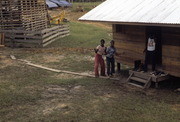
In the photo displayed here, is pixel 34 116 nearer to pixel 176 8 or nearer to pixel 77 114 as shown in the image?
pixel 77 114

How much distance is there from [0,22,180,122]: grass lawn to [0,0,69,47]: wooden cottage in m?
5.79

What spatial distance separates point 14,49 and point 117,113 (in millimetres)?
13150

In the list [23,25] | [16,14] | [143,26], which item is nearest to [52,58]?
[23,25]

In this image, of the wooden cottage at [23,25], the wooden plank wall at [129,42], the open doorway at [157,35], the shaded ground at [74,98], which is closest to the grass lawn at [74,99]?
the shaded ground at [74,98]

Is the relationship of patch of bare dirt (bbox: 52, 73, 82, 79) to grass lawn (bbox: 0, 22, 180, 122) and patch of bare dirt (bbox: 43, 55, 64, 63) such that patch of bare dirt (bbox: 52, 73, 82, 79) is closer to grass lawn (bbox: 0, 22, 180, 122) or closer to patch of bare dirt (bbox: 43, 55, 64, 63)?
grass lawn (bbox: 0, 22, 180, 122)

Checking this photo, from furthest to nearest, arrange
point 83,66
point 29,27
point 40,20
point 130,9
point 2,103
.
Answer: point 40,20 → point 29,27 → point 83,66 → point 130,9 → point 2,103

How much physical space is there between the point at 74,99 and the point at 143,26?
432cm


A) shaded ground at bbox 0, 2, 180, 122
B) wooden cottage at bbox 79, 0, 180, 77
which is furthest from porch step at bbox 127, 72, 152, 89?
wooden cottage at bbox 79, 0, 180, 77

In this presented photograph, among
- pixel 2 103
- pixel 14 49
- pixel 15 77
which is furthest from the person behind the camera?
pixel 14 49

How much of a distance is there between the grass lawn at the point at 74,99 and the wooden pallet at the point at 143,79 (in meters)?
0.36

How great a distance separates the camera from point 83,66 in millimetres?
14312

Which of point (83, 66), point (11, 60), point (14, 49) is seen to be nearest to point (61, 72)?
point (83, 66)

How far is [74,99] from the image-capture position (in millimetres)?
9242

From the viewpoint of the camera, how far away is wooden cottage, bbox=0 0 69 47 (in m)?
20.2
